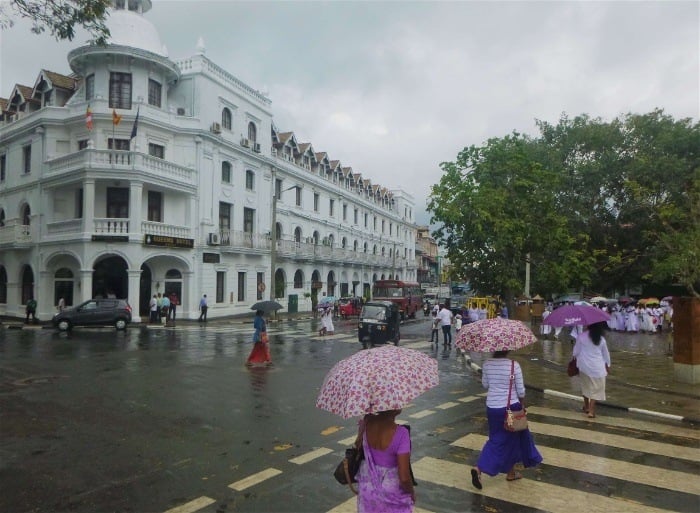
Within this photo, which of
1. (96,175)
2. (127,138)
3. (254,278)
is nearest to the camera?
(96,175)

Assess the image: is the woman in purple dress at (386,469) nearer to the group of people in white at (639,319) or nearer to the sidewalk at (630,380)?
the sidewalk at (630,380)

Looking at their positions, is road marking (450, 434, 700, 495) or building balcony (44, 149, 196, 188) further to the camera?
building balcony (44, 149, 196, 188)

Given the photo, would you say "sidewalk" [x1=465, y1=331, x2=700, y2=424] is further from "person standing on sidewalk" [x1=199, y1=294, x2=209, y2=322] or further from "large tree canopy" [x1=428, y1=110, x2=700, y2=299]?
"person standing on sidewalk" [x1=199, y1=294, x2=209, y2=322]

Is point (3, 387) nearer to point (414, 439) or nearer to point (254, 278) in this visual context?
point (414, 439)

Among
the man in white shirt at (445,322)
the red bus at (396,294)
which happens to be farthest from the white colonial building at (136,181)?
the man in white shirt at (445,322)

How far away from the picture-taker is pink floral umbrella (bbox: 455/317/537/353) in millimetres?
5609

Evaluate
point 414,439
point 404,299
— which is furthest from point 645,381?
point 404,299

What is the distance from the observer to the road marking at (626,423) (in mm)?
7667

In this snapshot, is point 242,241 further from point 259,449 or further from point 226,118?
point 259,449

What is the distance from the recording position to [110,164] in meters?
27.6

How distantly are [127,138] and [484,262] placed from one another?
2205cm

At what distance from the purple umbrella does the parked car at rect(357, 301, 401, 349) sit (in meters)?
11.2

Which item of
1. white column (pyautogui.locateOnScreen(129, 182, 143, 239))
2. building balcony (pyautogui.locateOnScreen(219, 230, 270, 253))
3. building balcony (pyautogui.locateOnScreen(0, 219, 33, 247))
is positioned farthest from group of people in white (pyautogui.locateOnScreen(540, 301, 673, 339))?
building balcony (pyautogui.locateOnScreen(0, 219, 33, 247))

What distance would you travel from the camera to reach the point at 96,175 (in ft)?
89.8
